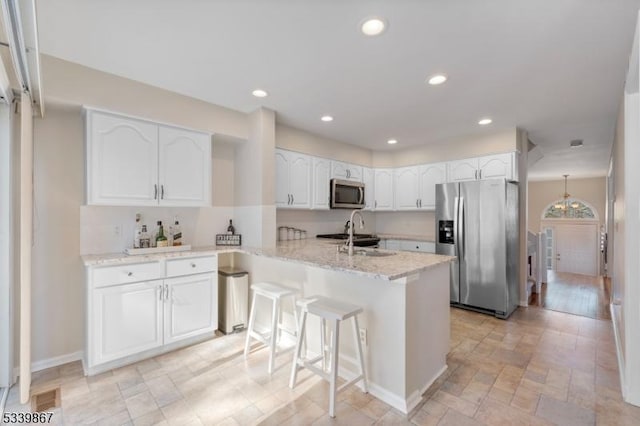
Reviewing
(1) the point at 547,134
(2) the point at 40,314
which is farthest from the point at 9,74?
(1) the point at 547,134

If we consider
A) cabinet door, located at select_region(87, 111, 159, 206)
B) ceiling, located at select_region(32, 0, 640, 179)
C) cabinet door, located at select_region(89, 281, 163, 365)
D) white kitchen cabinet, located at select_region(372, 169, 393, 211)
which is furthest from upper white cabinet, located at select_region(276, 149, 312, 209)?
cabinet door, located at select_region(89, 281, 163, 365)

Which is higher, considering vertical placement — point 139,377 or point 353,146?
point 353,146

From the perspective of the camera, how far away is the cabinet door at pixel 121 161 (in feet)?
8.09

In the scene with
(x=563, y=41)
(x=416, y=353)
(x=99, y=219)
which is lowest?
(x=416, y=353)

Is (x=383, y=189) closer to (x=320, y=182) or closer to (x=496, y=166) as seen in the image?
(x=320, y=182)

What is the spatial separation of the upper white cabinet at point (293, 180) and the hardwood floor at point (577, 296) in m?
3.70

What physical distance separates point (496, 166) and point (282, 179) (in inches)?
113

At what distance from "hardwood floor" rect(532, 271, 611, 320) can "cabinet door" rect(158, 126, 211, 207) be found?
187 inches

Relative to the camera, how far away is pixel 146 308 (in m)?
2.58

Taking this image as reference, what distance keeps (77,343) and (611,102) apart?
5.55 meters

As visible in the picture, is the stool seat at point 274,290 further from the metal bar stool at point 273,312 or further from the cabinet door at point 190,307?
the cabinet door at point 190,307

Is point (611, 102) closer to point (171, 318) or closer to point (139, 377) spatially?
point (171, 318)

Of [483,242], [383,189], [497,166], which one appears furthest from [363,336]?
[383,189]

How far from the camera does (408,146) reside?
16.4 feet
